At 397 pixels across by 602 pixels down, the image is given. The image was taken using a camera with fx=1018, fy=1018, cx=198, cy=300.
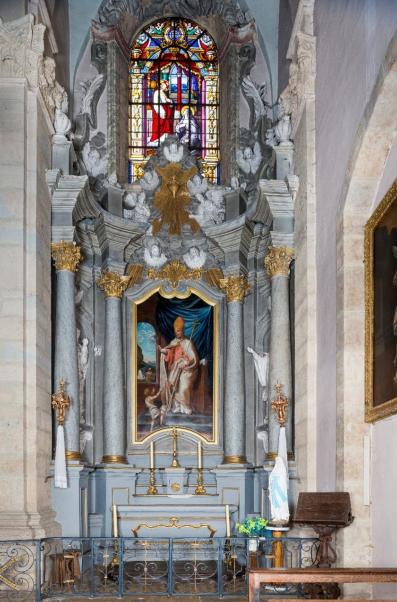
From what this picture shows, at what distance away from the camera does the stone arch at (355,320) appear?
10.7m

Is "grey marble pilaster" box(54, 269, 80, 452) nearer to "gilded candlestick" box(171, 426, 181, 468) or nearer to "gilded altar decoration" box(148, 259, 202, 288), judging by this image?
"gilded candlestick" box(171, 426, 181, 468)

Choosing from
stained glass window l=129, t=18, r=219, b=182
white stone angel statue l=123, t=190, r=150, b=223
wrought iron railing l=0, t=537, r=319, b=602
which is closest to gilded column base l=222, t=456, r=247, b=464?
wrought iron railing l=0, t=537, r=319, b=602

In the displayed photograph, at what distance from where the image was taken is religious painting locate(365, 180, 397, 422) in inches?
380

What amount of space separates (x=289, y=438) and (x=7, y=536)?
177 inches

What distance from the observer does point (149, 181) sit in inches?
674

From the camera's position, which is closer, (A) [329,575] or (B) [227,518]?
(A) [329,575]

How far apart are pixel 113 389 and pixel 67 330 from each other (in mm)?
1624

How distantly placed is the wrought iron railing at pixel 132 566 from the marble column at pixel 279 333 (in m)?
1.89

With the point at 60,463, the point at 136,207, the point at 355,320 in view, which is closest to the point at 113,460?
the point at 60,463

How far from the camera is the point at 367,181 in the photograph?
36.3 feet

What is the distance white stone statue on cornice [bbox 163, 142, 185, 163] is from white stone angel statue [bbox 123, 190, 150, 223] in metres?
0.79

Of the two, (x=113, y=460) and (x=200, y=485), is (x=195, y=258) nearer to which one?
(x=113, y=460)

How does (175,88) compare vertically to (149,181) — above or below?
above

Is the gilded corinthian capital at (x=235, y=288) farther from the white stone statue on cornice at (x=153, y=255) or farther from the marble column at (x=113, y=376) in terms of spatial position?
the marble column at (x=113, y=376)
